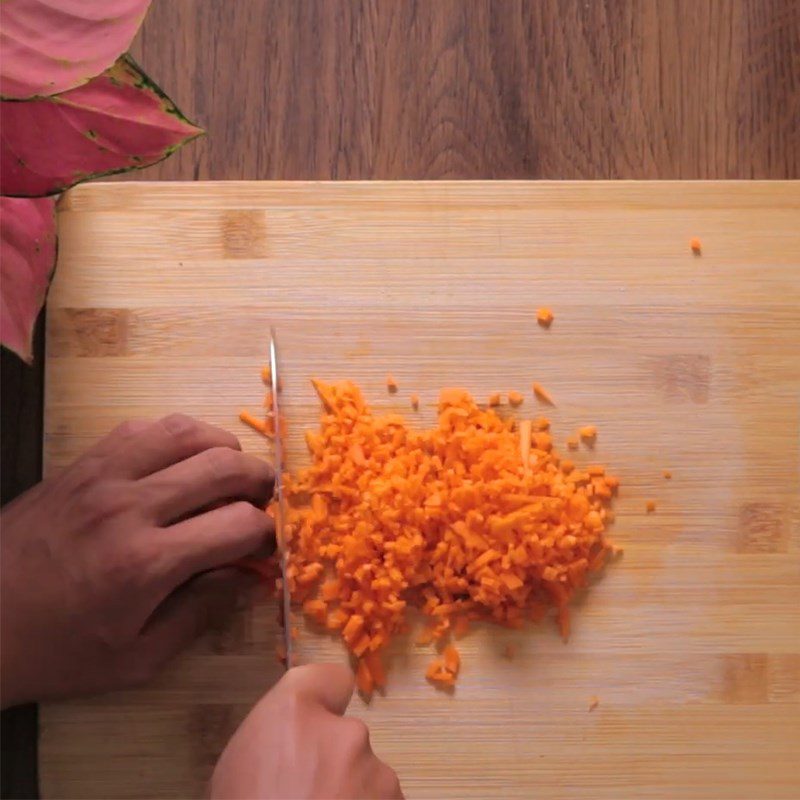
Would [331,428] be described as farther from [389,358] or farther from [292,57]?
[292,57]

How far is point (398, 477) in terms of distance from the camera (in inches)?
32.3

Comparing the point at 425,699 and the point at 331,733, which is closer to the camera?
the point at 331,733

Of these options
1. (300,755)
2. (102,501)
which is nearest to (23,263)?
(102,501)

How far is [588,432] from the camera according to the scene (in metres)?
0.88

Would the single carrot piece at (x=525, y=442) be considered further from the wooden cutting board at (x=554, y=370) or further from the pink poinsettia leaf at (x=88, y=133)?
the pink poinsettia leaf at (x=88, y=133)

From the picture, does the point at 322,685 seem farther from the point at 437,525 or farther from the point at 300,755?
the point at 437,525

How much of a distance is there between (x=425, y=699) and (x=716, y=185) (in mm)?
594

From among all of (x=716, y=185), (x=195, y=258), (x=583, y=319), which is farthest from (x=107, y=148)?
(x=716, y=185)

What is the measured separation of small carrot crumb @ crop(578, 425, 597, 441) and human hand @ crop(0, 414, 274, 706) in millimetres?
323

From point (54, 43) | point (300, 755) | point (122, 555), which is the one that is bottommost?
point (300, 755)

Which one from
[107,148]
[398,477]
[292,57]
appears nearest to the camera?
[107,148]

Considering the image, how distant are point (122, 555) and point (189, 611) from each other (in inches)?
→ 3.4

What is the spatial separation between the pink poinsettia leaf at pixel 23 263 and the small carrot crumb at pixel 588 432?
516 millimetres

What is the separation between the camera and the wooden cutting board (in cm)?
86
